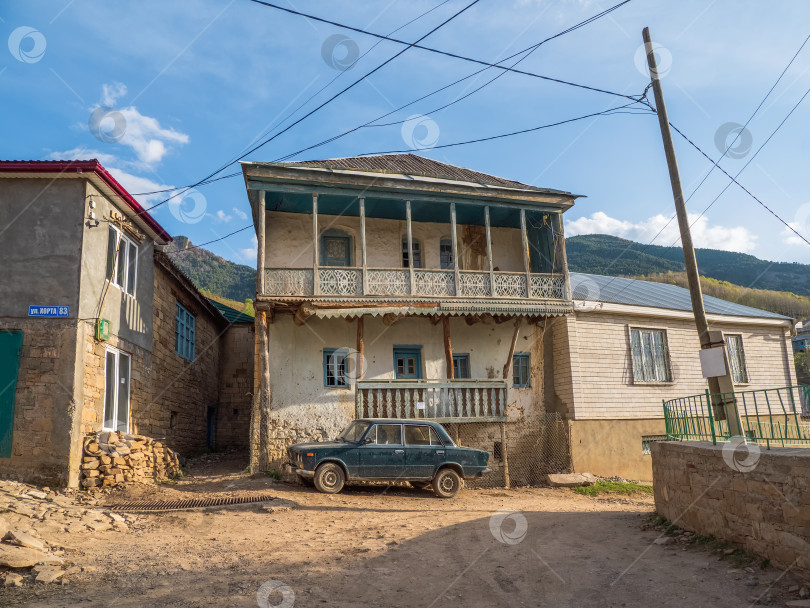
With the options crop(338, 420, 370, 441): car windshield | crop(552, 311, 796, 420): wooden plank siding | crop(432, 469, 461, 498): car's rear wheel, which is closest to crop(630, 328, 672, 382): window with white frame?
crop(552, 311, 796, 420): wooden plank siding

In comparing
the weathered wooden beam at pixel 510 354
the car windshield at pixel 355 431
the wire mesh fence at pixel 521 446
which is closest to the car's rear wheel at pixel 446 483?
the car windshield at pixel 355 431

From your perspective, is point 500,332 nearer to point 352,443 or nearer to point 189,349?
point 352,443

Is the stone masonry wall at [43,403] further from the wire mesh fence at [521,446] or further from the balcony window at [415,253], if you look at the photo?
the balcony window at [415,253]

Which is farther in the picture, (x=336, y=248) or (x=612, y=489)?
(x=336, y=248)

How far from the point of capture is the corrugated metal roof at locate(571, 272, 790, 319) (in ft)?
61.0

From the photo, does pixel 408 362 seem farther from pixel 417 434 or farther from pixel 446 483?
pixel 446 483

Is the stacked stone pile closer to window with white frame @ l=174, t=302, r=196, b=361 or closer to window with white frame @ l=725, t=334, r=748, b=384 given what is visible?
window with white frame @ l=174, t=302, r=196, b=361

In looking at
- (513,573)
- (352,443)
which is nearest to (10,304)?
(352,443)

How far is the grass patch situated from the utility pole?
568 centimetres

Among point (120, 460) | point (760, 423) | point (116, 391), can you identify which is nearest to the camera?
point (760, 423)

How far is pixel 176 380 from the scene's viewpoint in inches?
674

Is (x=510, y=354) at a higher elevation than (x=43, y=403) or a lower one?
higher

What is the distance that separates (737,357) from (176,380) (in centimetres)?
1786

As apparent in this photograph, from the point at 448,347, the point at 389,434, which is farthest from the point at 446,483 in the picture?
the point at 448,347
